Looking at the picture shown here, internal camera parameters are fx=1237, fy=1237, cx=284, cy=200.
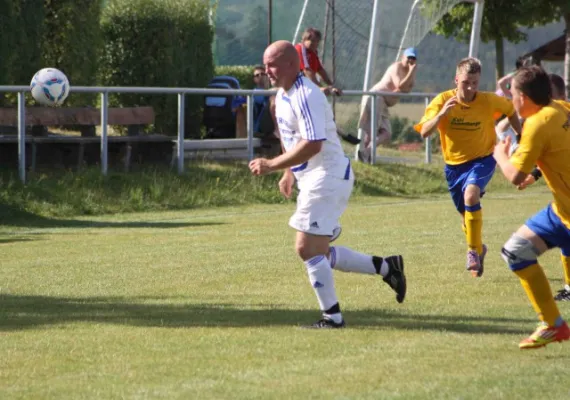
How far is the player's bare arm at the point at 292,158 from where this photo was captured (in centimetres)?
775

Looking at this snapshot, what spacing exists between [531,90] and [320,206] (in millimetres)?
1611

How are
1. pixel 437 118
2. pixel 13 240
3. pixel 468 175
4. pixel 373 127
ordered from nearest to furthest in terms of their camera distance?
pixel 437 118 < pixel 468 175 < pixel 13 240 < pixel 373 127

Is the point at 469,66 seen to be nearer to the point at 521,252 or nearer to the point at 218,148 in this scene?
the point at 521,252

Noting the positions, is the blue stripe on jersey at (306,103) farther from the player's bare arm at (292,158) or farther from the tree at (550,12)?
the tree at (550,12)

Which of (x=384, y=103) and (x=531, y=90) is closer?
(x=531, y=90)

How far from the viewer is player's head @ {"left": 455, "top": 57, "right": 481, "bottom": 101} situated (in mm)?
10688

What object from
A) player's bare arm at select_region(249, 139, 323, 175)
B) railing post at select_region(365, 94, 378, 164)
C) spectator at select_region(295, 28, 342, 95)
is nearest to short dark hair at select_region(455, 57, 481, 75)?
player's bare arm at select_region(249, 139, 323, 175)

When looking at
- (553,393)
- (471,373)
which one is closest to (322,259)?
(471,373)

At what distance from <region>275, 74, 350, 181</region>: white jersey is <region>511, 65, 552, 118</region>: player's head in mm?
1322

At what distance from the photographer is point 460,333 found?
7727mm

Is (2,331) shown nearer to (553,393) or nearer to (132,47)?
(553,393)

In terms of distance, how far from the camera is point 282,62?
26.1ft

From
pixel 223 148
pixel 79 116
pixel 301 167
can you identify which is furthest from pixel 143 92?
pixel 301 167

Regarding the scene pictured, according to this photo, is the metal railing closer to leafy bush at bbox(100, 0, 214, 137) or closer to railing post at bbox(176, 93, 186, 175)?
railing post at bbox(176, 93, 186, 175)
